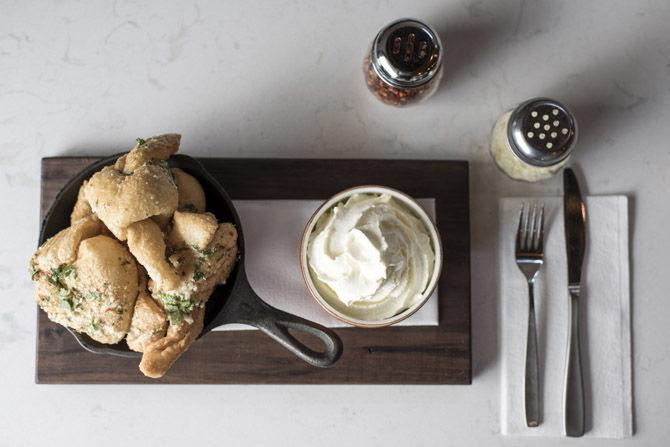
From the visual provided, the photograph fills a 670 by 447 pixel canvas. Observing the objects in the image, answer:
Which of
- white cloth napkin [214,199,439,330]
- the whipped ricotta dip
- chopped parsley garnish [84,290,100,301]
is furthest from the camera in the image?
white cloth napkin [214,199,439,330]

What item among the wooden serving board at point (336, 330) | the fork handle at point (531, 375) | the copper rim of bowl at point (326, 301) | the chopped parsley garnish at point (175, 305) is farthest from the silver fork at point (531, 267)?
the chopped parsley garnish at point (175, 305)

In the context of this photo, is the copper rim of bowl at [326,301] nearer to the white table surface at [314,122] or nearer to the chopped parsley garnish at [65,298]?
the white table surface at [314,122]

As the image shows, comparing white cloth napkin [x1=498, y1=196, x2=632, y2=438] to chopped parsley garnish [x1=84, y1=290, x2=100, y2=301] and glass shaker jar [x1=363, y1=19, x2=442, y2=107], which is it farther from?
chopped parsley garnish [x1=84, y1=290, x2=100, y2=301]

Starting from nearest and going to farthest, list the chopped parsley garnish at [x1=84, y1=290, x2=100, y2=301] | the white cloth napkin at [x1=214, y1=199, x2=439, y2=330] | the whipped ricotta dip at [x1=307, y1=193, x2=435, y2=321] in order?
the chopped parsley garnish at [x1=84, y1=290, x2=100, y2=301] → the whipped ricotta dip at [x1=307, y1=193, x2=435, y2=321] → the white cloth napkin at [x1=214, y1=199, x2=439, y2=330]

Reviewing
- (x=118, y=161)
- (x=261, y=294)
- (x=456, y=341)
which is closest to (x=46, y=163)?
(x=118, y=161)

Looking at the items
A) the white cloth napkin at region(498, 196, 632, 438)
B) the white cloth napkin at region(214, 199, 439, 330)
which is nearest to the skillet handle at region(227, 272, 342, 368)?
the white cloth napkin at region(214, 199, 439, 330)
